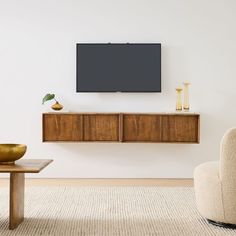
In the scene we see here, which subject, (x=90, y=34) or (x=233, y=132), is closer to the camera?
(x=233, y=132)

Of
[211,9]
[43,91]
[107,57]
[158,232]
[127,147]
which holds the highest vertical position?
[211,9]

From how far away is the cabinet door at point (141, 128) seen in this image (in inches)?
234

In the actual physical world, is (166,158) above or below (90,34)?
below

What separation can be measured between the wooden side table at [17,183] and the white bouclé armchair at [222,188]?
116 cm

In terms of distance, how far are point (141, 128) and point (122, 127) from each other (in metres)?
0.22

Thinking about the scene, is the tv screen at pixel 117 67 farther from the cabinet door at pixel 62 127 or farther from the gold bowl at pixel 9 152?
the gold bowl at pixel 9 152

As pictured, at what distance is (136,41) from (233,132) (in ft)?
9.70

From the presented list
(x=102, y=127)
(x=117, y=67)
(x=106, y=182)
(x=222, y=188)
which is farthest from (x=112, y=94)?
(x=222, y=188)

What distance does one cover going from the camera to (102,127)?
19.6 feet

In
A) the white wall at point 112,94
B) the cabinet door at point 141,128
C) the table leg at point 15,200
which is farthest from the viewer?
the white wall at point 112,94

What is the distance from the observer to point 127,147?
20.6ft

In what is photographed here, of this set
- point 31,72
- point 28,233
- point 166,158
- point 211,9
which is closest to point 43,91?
point 31,72

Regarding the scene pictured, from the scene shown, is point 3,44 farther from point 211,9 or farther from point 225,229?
point 225,229

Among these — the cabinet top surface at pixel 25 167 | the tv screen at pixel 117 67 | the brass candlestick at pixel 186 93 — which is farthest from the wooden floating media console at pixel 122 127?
the cabinet top surface at pixel 25 167
